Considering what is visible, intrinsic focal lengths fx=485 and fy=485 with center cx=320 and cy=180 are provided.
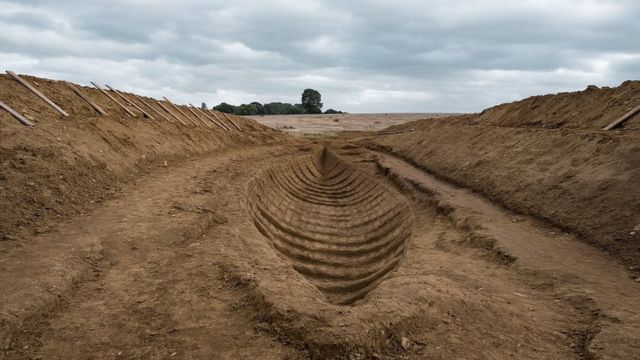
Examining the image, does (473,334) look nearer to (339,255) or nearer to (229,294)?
(229,294)

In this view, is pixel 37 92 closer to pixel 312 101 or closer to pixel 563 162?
pixel 563 162

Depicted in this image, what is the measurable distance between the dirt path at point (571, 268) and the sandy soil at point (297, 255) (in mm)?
30

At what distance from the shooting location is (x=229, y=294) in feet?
18.8

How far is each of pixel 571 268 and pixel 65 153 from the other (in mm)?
9577

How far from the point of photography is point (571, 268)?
263 inches

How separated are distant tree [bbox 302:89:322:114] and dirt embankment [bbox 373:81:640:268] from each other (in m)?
63.0

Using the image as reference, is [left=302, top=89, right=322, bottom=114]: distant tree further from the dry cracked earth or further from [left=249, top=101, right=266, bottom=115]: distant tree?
the dry cracked earth

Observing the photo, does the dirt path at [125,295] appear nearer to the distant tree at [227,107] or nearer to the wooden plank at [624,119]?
the wooden plank at [624,119]

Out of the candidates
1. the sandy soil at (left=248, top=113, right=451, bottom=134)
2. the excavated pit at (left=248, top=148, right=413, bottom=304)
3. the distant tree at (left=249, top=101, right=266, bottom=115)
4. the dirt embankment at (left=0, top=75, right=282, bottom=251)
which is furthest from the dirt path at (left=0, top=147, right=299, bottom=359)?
the distant tree at (left=249, top=101, right=266, bottom=115)

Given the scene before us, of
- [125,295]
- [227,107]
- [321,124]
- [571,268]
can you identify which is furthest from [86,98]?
[227,107]

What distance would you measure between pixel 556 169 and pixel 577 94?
6.09 metres

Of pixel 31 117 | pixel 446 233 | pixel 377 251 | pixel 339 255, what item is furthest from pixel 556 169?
pixel 31 117

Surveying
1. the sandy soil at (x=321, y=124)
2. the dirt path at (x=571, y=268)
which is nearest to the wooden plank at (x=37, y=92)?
the dirt path at (x=571, y=268)

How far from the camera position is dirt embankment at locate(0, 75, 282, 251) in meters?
7.85
